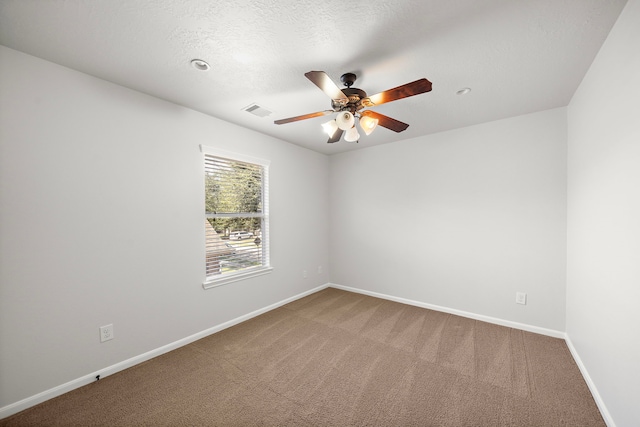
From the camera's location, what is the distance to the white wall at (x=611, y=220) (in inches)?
52.4

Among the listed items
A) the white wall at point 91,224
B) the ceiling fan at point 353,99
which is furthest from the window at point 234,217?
the ceiling fan at point 353,99

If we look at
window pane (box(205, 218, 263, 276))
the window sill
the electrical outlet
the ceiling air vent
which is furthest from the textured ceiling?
the electrical outlet

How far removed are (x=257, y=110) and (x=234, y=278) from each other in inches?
80.4

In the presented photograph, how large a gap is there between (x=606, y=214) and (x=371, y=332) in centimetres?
228

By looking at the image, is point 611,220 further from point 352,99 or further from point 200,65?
point 200,65

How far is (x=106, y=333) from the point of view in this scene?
2111mm

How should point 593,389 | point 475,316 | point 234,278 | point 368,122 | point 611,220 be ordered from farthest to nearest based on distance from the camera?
point 475,316, point 234,278, point 368,122, point 593,389, point 611,220

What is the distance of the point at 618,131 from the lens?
1.52 metres

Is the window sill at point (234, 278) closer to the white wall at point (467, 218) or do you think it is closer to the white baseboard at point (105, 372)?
the white baseboard at point (105, 372)

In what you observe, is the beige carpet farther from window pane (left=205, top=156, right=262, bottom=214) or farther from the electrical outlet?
window pane (left=205, top=156, right=262, bottom=214)

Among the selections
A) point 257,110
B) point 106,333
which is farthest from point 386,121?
point 106,333

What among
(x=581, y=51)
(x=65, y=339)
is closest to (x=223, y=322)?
(x=65, y=339)

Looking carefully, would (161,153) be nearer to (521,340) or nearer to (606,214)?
(606,214)

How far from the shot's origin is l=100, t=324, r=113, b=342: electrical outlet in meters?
2.09
